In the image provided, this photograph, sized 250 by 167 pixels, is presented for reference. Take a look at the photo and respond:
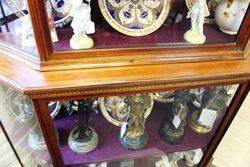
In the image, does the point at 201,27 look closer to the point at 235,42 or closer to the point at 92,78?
the point at 235,42

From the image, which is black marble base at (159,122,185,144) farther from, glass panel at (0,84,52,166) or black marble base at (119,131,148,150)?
glass panel at (0,84,52,166)

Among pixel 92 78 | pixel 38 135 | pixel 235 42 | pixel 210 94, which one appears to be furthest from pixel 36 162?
pixel 235 42

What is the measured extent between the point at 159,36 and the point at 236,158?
3.21 feet

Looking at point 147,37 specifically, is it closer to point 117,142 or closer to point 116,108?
point 116,108

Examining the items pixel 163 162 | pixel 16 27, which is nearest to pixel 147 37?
pixel 16 27

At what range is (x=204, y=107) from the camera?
1.02 meters

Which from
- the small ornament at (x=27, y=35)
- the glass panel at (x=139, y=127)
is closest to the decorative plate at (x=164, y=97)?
the glass panel at (x=139, y=127)

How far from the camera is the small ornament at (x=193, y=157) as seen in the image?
3.85 ft

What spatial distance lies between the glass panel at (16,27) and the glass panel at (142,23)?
0.24 ft

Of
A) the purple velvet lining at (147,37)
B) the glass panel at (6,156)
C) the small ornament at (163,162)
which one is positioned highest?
the purple velvet lining at (147,37)

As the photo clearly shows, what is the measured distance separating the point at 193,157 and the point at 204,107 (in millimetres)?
295

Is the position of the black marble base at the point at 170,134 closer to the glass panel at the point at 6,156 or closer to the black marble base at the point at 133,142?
the black marble base at the point at 133,142

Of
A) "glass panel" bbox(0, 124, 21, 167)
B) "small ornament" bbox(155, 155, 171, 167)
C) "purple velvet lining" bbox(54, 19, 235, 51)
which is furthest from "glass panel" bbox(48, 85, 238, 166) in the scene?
"glass panel" bbox(0, 124, 21, 167)

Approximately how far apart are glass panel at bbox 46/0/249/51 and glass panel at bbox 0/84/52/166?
0.94 feet
